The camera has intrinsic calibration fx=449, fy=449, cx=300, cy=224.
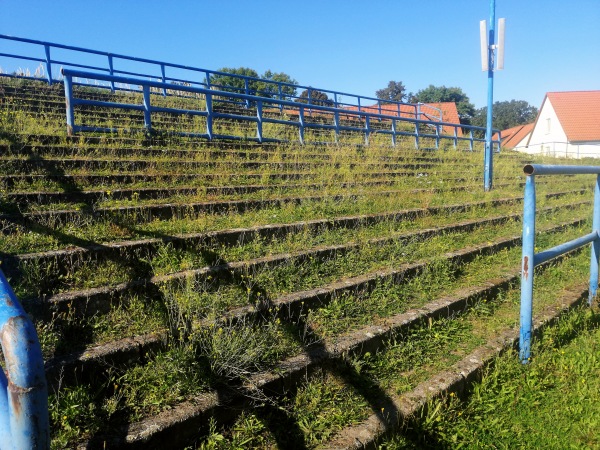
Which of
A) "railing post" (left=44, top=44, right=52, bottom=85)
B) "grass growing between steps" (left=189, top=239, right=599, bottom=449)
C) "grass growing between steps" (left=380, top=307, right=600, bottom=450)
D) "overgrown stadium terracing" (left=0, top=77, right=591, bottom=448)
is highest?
"railing post" (left=44, top=44, right=52, bottom=85)

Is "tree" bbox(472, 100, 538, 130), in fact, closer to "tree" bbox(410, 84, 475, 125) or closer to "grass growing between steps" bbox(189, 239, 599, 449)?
"tree" bbox(410, 84, 475, 125)

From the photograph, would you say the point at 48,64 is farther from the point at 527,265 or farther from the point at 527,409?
the point at 527,409

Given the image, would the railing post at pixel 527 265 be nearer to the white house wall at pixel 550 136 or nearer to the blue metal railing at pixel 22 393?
the blue metal railing at pixel 22 393

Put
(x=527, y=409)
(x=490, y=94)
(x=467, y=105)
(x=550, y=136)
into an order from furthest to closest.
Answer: (x=467, y=105) → (x=550, y=136) → (x=490, y=94) → (x=527, y=409)

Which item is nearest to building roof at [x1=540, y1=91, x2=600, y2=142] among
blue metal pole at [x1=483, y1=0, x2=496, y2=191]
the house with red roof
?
the house with red roof

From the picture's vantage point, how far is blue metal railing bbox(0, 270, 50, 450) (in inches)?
40.5

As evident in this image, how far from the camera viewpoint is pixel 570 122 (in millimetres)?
44594

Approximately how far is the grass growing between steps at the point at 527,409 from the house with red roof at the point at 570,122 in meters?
42.9

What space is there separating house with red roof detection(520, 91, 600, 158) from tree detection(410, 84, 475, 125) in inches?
782

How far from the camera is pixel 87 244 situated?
379cm

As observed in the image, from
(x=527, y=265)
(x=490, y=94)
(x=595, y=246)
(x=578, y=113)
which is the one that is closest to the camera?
(x=527, y=265)

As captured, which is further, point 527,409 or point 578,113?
point 578,113

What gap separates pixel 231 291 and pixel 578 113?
52.0 meters

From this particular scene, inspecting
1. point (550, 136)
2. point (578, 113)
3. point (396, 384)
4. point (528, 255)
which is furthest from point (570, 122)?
point (396, 384)
